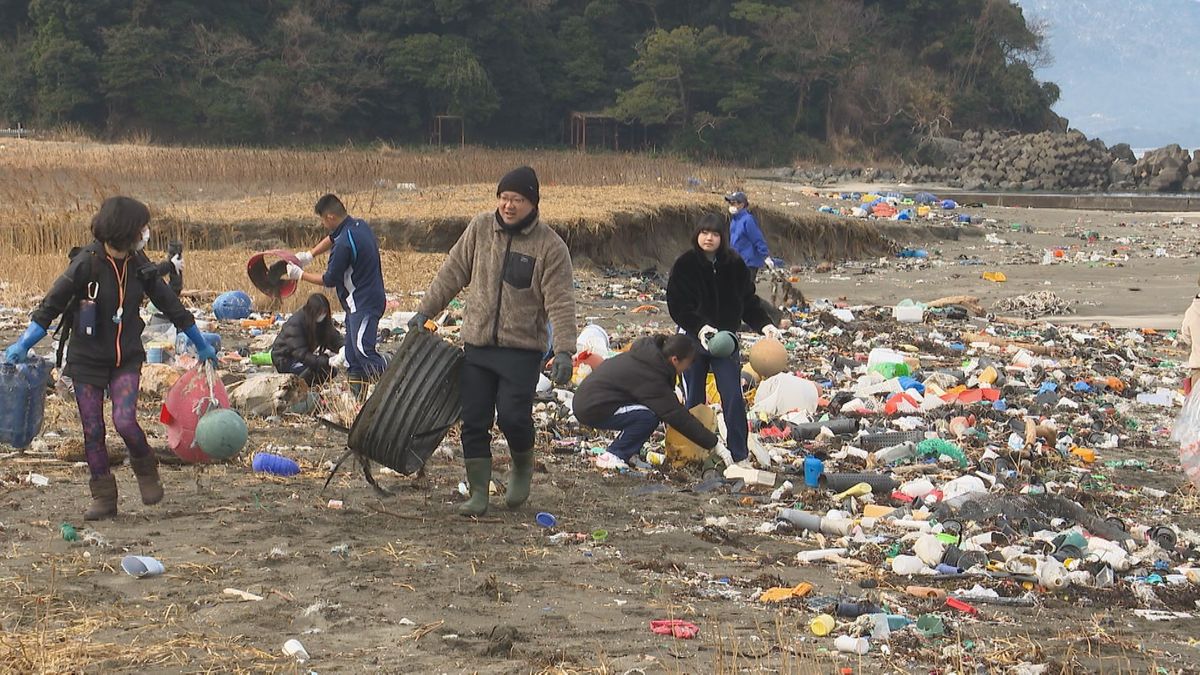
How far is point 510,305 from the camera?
612 cm

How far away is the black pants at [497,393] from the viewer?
6.15 metres

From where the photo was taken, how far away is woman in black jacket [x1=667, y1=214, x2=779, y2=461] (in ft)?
24.9

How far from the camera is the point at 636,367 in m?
7.39

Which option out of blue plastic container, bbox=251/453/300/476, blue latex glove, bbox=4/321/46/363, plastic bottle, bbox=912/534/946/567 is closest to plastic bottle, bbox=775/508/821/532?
plastic bottle, bbox=912/534/946/567

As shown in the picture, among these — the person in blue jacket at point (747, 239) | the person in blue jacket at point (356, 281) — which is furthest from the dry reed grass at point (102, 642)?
the person in blue jacket at point (747, 239)

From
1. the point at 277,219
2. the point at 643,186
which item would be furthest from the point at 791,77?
the point at 277,219

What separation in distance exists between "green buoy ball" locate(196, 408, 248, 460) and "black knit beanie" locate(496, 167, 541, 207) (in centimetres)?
170

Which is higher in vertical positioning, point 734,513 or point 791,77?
point 791,77

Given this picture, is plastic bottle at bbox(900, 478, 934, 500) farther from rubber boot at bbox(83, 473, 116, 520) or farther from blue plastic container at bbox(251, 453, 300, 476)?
rubber boot at bbox(83, 473, 116, 520)

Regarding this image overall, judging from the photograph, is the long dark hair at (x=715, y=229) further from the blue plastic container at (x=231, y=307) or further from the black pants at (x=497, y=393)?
the blue plastic container at (x=231, y=307)

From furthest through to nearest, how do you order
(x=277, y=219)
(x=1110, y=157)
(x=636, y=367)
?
(x=1110, y=157) → (x=277, y=219) → (x=636, y=367)

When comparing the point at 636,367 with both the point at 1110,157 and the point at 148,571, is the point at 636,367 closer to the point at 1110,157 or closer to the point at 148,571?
the point at 148,571

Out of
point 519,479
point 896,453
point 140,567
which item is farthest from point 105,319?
point 896,453

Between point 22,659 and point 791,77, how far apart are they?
52221mm
